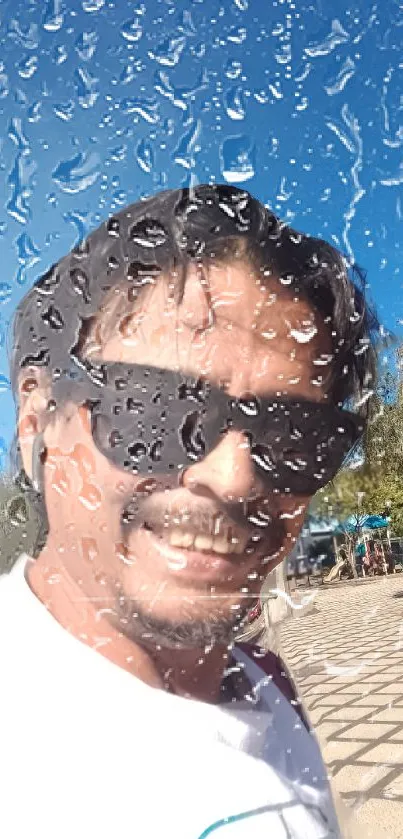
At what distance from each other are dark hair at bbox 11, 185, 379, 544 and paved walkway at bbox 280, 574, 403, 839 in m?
0.13

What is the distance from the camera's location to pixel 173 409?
1.24 ft

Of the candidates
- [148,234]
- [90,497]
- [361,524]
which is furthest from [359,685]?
[148,234]

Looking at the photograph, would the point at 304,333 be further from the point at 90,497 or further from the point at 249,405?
the point at 90,497

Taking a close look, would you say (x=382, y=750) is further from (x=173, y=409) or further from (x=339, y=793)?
(x=173, y=409)

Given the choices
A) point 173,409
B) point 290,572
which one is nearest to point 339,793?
point 290,572

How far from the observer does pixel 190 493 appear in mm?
364

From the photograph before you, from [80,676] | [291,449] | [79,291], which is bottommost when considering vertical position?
[80,676]

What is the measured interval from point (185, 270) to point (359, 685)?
0.29 m

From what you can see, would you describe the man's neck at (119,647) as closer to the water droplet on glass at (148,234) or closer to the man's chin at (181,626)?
the man's chin at (181,626)

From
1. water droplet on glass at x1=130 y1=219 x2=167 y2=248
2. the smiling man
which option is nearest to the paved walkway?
the smiling man

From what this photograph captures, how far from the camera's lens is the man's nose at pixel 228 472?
A: 365mm

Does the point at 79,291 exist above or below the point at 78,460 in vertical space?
above

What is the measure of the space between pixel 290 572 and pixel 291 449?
8 cm

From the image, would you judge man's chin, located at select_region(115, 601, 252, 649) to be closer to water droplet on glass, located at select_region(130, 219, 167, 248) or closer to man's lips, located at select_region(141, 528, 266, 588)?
man's lips, located at select_region(141, 528, 266, 588)
